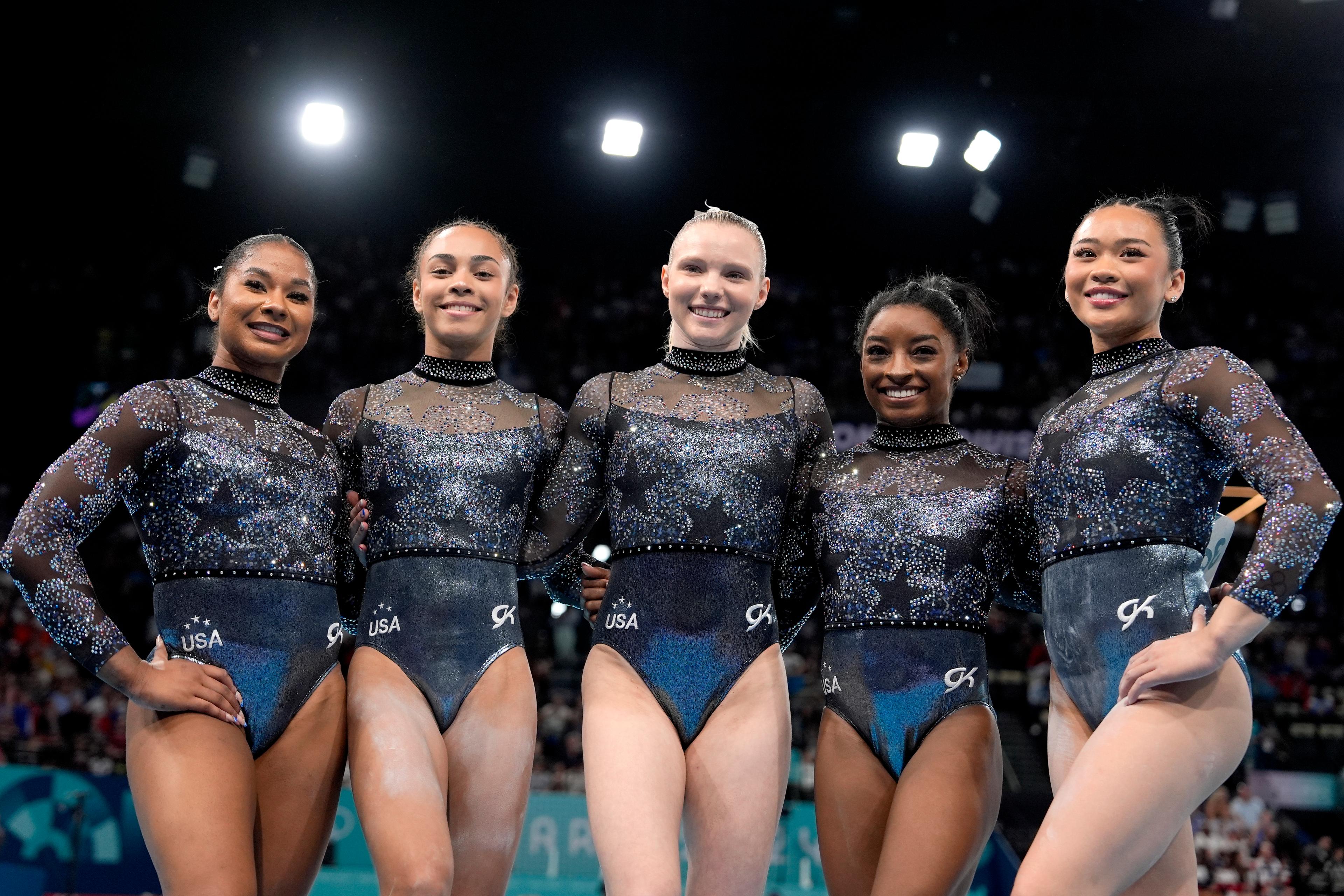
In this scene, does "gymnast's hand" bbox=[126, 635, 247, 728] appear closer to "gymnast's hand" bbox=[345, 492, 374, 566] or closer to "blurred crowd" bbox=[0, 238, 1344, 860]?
"gymnast's hand" bbox=[345, 492, 374, 566]

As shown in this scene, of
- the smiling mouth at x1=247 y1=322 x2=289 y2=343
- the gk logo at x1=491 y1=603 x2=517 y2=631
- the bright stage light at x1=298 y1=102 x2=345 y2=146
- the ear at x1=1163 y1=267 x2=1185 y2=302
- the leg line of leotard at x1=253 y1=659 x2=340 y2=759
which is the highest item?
the bright stage light at x1=298 y1=102 x2=345 y2=146

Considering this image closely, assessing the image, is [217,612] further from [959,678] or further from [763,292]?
[959,678]

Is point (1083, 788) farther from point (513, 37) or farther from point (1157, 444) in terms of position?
point (513, 37)

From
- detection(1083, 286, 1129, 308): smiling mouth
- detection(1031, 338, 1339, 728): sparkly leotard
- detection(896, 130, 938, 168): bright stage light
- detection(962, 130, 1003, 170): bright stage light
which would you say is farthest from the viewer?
detection(896, 130, 938, 168): bright stage light

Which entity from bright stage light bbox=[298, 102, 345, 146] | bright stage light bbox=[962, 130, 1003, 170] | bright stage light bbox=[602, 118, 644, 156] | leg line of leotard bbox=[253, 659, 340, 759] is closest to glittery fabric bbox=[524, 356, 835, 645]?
leg line of leotard bbox=[253, 659, 340, 759]

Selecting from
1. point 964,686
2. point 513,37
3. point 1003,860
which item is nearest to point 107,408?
point 964,686

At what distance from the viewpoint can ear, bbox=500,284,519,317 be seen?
345cm

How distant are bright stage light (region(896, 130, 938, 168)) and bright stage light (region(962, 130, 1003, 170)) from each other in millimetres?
376

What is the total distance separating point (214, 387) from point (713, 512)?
1338mm

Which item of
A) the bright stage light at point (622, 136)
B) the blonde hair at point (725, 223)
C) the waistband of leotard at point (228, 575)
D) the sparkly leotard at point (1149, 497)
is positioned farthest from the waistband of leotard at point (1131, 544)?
the bright stage light at point (622, 136)

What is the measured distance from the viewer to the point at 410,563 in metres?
3.00

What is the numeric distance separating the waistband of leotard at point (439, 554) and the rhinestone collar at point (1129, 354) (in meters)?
1.61

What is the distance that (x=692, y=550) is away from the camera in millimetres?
2959

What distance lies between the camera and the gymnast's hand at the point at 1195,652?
2.41 metres
